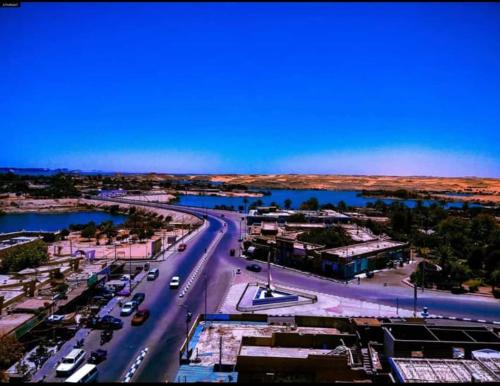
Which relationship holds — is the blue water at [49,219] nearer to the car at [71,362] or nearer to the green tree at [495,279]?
the car at [71,362]

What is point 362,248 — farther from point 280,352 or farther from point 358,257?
point 280,352

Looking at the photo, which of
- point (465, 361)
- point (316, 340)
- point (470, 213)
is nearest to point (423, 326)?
point (465, 361)

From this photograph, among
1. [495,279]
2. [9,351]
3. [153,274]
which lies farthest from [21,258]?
[495,279]

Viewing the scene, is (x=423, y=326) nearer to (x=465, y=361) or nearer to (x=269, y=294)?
(x=465, y=361)

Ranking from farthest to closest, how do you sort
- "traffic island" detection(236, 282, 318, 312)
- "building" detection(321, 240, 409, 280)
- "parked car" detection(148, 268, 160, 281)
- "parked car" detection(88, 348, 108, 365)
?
1. "building" detection(321, 240, 409, 280)
2. "parked car" detection(148, 268, 160, 281)
3. "traffic island" detection(236, 282, 318, 312)
4. "parked car" detection(88, 348, 108, 365)

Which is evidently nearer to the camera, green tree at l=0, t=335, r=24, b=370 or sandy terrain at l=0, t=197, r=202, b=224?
green tree at l=0, t=335, r=24, b=370

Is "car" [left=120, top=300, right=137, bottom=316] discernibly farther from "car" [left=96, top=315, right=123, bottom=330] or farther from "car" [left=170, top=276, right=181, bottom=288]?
"car" [left=170, top=276, right=181, bottom=288]

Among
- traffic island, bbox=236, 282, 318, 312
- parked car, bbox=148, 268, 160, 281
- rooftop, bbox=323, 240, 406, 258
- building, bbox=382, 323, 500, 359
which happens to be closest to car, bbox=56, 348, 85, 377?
traffic island, bbox=236, 282, 318, 312
